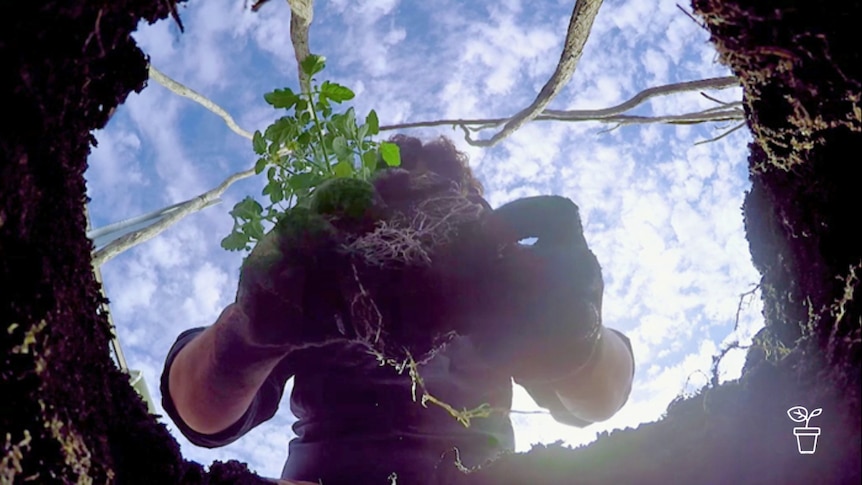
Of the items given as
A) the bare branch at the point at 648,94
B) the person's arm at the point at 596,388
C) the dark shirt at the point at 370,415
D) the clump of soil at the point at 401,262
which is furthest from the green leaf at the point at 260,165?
the bare branch at the point at 648,94

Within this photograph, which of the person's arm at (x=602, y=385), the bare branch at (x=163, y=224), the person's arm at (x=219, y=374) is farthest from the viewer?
the bare branch at (x=163, y=224)

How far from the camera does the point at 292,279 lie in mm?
566

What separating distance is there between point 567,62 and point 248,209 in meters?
0.67

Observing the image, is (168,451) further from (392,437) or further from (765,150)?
(765,150)

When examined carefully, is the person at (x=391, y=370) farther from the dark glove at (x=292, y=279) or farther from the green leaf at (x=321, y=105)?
the green leaf at (x=321, y=105)

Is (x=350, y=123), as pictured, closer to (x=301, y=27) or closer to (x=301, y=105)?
(x=301, y=105)

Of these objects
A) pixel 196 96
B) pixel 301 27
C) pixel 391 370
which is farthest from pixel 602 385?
pixel 196 96

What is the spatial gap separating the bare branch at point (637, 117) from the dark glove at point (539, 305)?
1.84ft

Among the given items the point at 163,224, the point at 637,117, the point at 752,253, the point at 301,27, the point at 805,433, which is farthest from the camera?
the point at 163,224

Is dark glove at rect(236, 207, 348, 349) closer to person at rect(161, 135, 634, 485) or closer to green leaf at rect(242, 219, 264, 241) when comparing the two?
person at rect(161, 135, 634, 485)

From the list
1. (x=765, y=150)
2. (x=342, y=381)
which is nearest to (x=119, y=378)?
(x=342, y=381)

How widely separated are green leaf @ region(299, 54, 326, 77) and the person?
0.79ft

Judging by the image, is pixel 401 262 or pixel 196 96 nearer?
pixel 401 262

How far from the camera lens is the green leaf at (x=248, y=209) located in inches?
37.9
